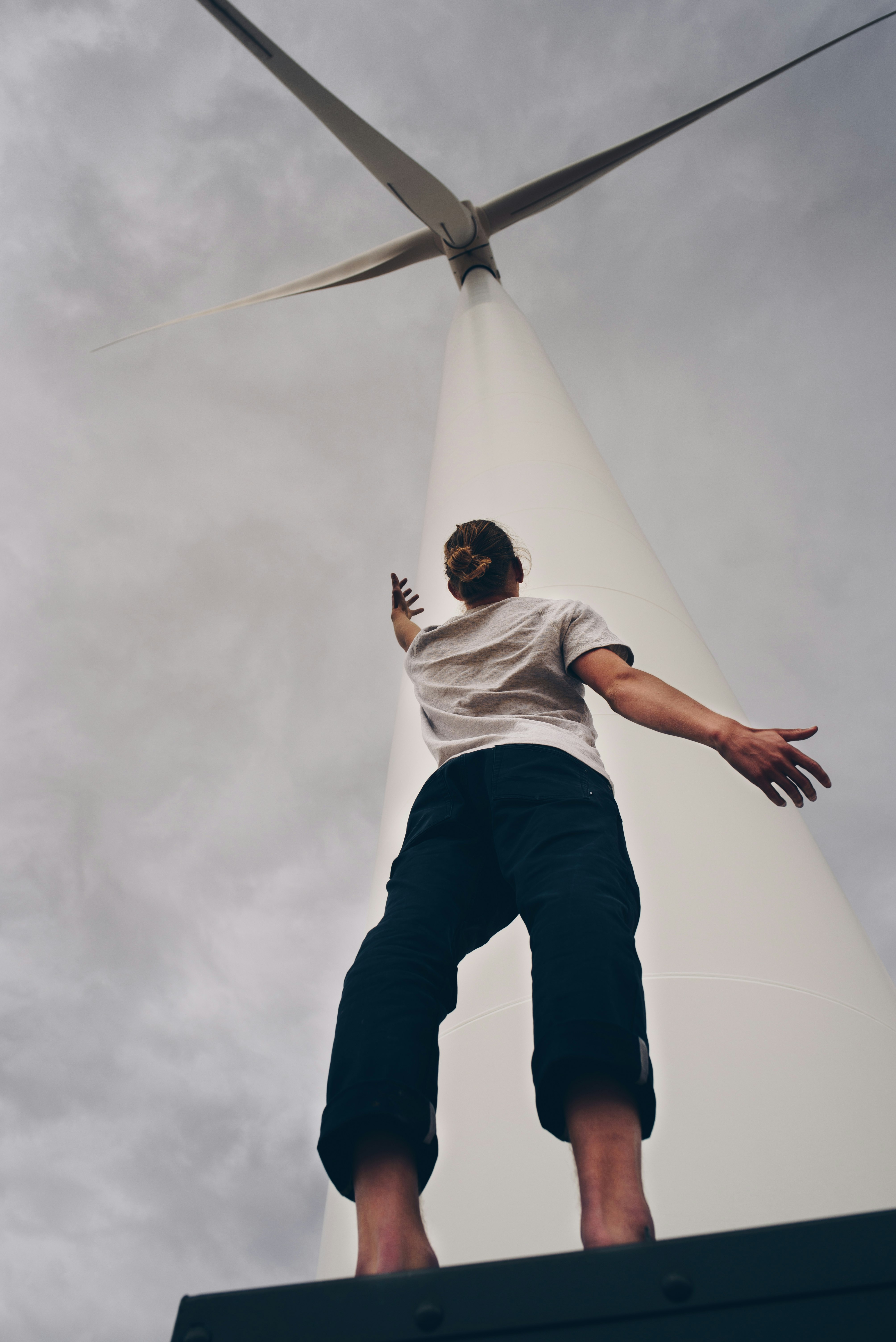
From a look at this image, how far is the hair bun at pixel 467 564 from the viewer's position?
4180mm

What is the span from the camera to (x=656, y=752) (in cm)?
559

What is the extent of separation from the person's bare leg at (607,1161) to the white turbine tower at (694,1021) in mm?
1703

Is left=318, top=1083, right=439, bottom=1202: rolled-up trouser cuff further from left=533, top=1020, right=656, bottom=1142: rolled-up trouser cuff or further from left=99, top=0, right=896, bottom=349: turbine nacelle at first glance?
left=99, top=0, right=896, bottom=349: turbine nacelle

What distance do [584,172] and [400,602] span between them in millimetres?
17616

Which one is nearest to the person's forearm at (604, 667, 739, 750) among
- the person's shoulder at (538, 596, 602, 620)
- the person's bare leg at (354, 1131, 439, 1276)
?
the person's shoulder at (538, 596, 602, 620)

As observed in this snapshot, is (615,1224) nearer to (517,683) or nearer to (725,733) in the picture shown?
(725,733)

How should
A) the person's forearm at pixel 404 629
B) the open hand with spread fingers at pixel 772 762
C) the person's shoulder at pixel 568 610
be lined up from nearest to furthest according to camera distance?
the open hand with spread fingers at pixel 772 762 → the person's shoulder at pixel 568 610 → the person's forearm at pixel 404 629

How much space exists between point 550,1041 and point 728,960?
251cm

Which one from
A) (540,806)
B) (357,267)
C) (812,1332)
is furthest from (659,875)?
(357,267)

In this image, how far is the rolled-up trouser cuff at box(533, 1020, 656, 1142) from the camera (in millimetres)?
2047

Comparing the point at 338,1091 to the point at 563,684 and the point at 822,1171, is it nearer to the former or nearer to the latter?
the point at 563,684

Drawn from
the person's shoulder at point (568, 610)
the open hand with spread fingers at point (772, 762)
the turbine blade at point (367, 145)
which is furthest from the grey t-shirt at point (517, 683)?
the turbine blade at point (367, 145)

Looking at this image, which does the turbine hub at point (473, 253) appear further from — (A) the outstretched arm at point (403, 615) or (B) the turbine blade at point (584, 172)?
(A) the outstretched arm at point (403, 615)

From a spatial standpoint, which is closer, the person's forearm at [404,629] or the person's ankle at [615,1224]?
the person's ankle at [615,1224]
